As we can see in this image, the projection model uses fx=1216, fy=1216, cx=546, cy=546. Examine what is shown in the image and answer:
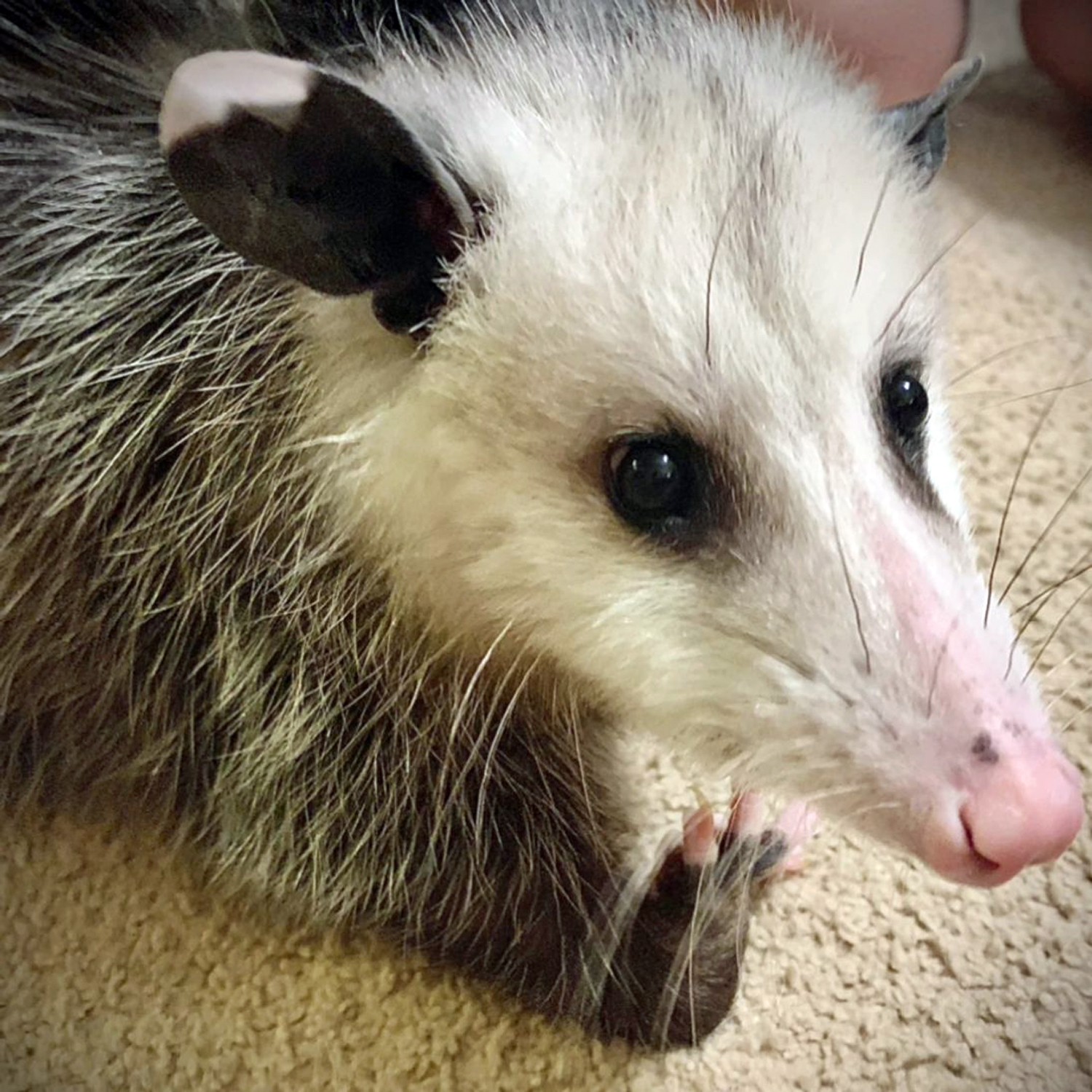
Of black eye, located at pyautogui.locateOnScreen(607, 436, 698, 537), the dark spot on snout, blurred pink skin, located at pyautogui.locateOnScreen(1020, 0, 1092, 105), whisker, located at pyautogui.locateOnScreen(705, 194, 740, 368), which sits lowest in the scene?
black eye, located at pyautogui.locateOnScreen(607, 436, 698, 537)

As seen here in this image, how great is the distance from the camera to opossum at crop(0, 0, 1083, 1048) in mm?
879

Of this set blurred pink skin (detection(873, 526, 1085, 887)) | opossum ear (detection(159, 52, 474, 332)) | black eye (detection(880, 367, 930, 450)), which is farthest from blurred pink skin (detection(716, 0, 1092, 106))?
blurred pink skin (detection(873, 526, 1085, 887))

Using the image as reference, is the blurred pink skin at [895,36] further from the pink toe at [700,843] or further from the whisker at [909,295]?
the pink toe at [700,843]

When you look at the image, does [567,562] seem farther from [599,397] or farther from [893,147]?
[893,147]

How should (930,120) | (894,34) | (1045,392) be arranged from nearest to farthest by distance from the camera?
(930,120) → (1045,392) → (894,34)

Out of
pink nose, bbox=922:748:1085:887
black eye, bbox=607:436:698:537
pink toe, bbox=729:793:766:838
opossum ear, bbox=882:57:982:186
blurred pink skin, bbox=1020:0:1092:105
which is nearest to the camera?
pink nose, bbox=922:748:1085:887

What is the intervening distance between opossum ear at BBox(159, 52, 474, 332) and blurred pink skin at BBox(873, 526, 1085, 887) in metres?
0.43

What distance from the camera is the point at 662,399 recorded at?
0.91 metres

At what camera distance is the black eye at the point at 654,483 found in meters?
0.93

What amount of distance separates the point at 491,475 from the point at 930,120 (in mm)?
592

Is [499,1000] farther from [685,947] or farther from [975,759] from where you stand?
[975,759]

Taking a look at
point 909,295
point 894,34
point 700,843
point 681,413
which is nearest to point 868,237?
point 909,295

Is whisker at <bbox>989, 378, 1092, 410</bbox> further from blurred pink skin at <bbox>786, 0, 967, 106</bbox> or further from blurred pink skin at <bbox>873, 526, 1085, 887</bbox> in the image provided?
blurred pink skin at <bbox>873, 526, 1085, 887</bbox>

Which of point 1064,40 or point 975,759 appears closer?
point 975,759
